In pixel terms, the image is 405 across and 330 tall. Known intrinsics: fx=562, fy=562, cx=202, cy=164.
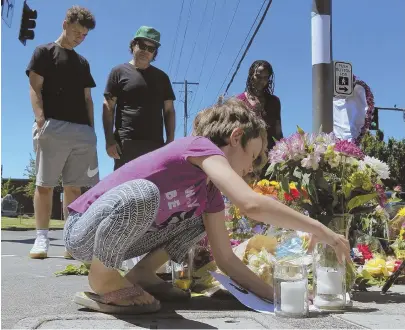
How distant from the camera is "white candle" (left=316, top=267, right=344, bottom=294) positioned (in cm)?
230

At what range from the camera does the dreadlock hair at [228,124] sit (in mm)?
2256

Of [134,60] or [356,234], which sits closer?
[356,234]

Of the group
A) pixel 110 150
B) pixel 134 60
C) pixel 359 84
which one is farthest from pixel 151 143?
pixel 359 84

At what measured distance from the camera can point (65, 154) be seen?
4199 mm

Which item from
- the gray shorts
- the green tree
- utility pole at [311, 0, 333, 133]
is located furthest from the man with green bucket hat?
the green tree

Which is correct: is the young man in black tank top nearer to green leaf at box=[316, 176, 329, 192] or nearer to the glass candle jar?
the glass candle jar

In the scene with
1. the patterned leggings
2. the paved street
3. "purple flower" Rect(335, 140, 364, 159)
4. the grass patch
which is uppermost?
"purple flower" Rect(335, 140, 364, 159)

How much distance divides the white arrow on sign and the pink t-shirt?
3280 millimetres

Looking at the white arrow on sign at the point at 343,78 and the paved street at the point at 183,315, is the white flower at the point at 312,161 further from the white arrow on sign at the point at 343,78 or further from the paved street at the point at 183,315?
the white arrow on sign at the point at 343,78

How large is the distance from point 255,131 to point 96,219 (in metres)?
0.73

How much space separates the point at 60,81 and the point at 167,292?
2.38 meters

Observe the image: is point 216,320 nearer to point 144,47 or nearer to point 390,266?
point 390,266

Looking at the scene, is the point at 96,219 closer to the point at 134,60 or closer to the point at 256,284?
the point at 256,284

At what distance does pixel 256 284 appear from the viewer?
238 cm
